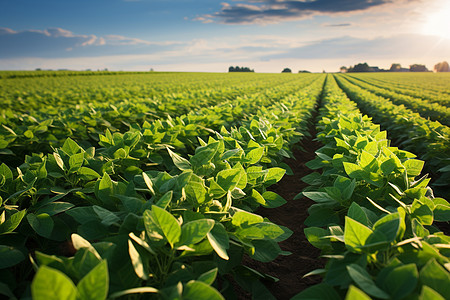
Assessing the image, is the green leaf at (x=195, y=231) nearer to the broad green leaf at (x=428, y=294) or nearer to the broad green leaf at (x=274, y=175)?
the broad green leaf at (x=428, y=294)

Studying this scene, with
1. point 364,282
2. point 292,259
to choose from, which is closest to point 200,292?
point 364,282

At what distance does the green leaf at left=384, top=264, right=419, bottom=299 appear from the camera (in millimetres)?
955

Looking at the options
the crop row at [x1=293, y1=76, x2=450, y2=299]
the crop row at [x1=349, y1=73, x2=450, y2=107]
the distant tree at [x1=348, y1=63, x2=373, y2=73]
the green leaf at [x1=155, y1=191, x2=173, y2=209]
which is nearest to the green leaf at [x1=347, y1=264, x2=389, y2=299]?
the crop row at [x1=293, y1=76, x2=450, y2=299]

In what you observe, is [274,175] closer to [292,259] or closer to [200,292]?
[292,259]

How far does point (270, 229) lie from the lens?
154 centimetres

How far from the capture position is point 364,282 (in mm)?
996

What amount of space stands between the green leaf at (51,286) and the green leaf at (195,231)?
45cm

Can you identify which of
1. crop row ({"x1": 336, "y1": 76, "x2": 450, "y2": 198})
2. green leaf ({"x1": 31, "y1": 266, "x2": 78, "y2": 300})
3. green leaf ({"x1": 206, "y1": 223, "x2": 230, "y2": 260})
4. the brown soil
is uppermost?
green leaf ({"x1": 31, "y1": 266, "x2": 78, "y2": 300})

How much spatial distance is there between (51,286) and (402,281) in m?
1.11

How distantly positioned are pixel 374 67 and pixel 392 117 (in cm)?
11988

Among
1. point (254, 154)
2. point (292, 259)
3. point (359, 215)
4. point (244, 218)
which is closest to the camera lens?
point (359, 215)

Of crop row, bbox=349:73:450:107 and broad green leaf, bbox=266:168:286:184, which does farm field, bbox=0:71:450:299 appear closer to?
broad green leaf, bbox=266:168:286:184

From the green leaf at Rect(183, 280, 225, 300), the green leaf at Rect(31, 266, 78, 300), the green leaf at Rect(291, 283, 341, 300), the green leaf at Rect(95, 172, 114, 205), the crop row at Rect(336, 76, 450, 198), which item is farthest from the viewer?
the crop row at Rect(336, 76, 450, 198)

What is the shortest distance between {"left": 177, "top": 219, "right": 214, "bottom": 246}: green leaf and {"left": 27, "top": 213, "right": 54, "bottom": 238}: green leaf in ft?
2.92
